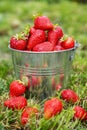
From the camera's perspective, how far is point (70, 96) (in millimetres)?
3047

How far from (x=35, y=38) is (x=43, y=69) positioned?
23 cm

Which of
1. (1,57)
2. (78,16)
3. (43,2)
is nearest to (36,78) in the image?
(1,57)

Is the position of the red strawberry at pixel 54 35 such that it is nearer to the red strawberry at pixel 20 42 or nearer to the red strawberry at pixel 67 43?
the red strawberry at pixel 67 43

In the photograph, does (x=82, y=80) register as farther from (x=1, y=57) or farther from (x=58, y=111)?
(x=1, y=57)

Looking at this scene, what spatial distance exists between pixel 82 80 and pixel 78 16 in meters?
3.84

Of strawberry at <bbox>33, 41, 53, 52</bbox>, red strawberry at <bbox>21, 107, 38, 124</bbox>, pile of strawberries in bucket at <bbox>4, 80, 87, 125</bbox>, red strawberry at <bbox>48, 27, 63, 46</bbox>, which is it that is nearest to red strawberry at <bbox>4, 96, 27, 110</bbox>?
pile of strawberries in bucket at <bbox>4, 80, 87, 125</bbox>

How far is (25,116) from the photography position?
8.86 ft

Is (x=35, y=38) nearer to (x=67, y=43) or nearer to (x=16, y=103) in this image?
(x=67, y=43)

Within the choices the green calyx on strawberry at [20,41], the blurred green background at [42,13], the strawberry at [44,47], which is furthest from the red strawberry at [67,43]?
the blurred green background at [42,13]

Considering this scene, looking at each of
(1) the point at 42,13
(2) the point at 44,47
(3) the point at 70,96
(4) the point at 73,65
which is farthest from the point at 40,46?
(1) the point at 42,13

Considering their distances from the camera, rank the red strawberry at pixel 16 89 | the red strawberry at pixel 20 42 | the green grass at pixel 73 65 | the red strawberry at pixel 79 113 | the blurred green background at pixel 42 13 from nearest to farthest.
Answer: the green grass at pixel 73 65, the red strawberry at pixel 79 113, the red strawberry at pixel 16 89, the red strawberry at pixel 20 42, the blurred green background at pixel 42 13

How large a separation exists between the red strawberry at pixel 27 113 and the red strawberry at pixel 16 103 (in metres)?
0.10

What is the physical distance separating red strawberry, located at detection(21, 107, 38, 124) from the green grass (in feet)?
0.12

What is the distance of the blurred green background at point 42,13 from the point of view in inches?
224
